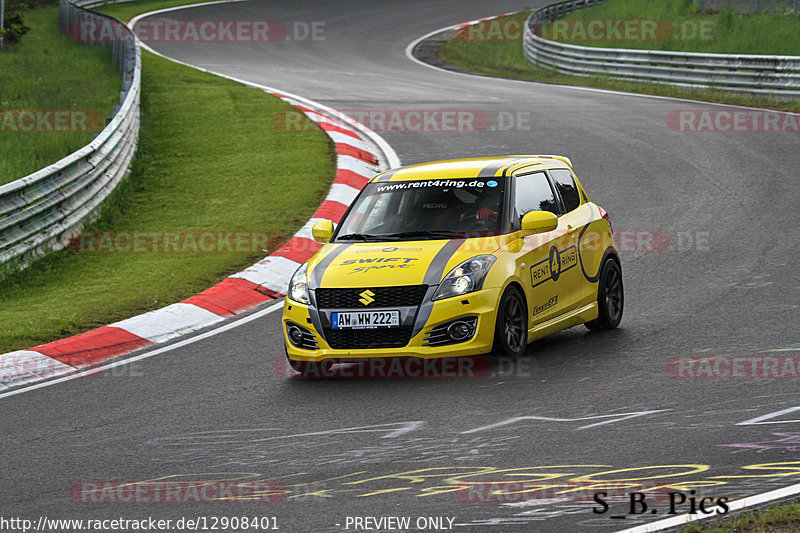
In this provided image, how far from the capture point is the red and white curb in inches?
366

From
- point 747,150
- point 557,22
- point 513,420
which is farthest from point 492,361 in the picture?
point 557,22

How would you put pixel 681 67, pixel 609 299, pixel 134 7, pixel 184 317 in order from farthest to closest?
pixel 134 7 < pixel 681 67 < pixel 184 317 < pixel 609 299

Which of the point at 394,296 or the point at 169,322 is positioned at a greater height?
the point at 394,296

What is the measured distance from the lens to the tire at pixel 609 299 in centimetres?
998

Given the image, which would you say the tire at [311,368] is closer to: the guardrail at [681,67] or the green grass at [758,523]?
the green grass at [758,523]

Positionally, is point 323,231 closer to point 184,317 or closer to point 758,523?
point 184,317

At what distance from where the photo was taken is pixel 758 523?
507cm

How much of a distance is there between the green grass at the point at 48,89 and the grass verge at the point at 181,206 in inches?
38.1

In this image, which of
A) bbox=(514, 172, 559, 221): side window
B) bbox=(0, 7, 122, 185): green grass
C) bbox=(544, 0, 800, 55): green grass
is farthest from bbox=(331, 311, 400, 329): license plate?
bbox=(544, 0, 800, 55): green grass

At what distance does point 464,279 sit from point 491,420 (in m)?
1.57

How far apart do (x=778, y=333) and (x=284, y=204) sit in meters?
7.78

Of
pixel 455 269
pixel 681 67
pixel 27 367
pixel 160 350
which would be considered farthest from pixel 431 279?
pixel 681 67

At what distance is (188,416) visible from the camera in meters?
7.75

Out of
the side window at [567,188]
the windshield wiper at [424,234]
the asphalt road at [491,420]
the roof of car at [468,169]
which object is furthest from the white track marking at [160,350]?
the side window at [567,188]
